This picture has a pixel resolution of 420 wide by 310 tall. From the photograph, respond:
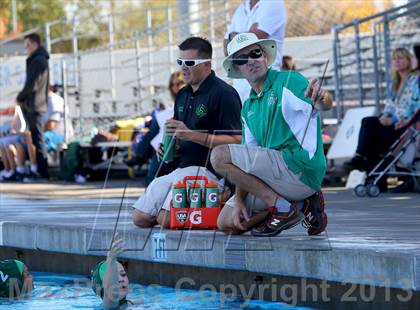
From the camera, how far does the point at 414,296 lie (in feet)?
21.9

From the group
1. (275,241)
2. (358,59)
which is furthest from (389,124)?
(275,241)

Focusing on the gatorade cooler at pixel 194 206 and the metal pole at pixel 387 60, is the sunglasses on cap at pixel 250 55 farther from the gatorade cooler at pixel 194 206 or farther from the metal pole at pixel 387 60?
the metal pole at pixel 387 60

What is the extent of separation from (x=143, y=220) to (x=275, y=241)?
1.84 m

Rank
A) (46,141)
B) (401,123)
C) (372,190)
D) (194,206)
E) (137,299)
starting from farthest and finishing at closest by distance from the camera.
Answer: (46,141), (401,123), (372,190), (194,206), (137,299)

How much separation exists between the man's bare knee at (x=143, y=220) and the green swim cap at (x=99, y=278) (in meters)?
A: 1.17

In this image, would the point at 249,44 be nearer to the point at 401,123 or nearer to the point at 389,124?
the point at 401,123

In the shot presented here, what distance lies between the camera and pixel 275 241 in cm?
748

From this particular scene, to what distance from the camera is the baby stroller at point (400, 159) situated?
12.3m

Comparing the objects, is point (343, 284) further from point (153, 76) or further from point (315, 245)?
point (153, 76)

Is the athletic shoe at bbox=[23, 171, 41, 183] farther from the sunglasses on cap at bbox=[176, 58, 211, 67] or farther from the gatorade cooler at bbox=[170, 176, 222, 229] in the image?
the gatorade cooler at bbox=[170, 176, 222, 229]

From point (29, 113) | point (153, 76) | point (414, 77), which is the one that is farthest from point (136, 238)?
point (153, 76)

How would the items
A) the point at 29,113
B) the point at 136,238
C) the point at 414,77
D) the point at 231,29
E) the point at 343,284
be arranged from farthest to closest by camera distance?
1. the point at 29,113
2. the point at 414,77
3. the point at 231,29
4. the point at 136,238
5. the point at 343,284

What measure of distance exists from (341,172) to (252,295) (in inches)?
305

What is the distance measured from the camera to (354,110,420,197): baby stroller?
486 inches
